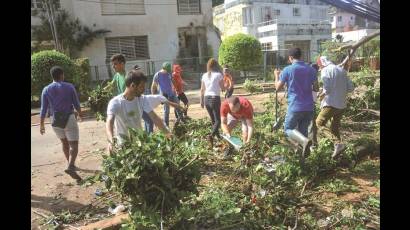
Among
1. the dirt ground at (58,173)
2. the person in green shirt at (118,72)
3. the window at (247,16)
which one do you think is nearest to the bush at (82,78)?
the dirt ground at (58,173)

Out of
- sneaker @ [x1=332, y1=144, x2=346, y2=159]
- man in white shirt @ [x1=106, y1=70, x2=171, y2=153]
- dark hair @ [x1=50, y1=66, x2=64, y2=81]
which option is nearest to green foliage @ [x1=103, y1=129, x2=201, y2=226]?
man in white shirt @ [x1=106, y1=70, x2=171, y2=153]

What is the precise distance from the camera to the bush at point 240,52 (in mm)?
22547

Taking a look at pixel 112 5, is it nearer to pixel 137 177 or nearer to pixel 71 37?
pixel 71 37

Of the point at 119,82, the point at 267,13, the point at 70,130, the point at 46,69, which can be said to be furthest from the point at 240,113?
the point at 267,13

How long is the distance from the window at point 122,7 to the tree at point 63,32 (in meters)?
1.34

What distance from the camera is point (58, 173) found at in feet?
22.9

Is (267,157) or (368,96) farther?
(368,96)

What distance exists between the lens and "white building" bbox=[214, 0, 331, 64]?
30875 mm

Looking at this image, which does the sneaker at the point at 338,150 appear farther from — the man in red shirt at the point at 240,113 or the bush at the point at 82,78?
the bush at the point at 82,78

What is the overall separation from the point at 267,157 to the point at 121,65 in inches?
110

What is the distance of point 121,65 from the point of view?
6523 millimetres

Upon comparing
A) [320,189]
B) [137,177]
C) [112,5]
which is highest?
[112,5]

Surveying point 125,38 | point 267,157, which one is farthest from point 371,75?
point 125,38

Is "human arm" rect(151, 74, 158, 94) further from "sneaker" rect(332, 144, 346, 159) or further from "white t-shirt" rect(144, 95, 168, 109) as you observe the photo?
"sneaker" rect(332, 144, 346, 159)
